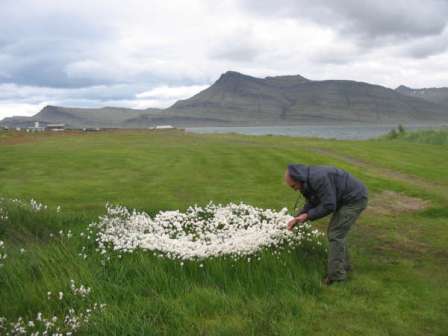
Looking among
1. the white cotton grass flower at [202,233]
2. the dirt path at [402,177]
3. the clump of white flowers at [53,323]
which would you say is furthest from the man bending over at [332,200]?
the dirt path at [402,177]

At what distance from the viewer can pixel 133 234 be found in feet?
30.6

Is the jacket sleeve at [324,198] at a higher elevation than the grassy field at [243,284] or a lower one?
higher

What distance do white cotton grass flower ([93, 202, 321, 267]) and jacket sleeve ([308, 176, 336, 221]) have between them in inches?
43.6

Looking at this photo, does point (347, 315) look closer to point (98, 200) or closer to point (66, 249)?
point (66, 249)

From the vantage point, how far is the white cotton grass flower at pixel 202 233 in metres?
8.65

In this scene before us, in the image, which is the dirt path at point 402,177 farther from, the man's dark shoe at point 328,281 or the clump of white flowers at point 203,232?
the man's dark shoe at point 328,281

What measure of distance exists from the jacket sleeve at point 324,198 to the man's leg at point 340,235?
48 centimetres

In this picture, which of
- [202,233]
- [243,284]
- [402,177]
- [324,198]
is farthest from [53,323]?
[402,177]

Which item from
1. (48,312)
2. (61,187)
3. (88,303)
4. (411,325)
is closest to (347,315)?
(411,325)

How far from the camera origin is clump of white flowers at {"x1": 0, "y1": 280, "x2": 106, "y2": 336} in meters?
6.52

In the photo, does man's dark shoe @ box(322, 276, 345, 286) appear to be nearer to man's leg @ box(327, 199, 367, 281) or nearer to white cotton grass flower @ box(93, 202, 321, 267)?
man's leg @ box(327, 199, 367, 281)

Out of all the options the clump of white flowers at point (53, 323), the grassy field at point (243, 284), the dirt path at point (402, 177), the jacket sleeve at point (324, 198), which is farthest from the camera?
the dirt path at point (402, 177)

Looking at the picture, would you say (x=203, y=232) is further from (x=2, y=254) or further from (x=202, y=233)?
(x=2, y=254)

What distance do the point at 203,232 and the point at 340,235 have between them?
3.34m
